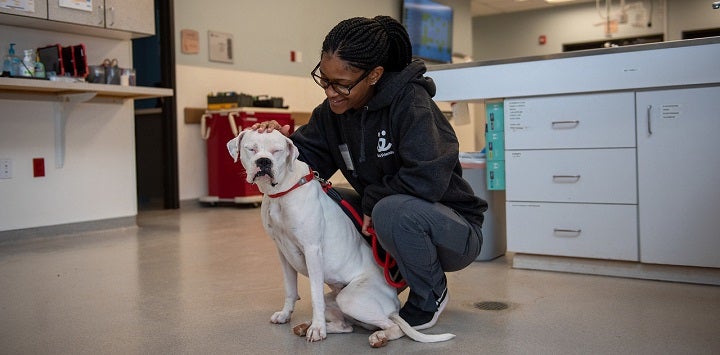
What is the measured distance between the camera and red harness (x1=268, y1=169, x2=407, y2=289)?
1753 millimetres

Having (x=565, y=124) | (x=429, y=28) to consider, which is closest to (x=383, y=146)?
(x=565, y=124)

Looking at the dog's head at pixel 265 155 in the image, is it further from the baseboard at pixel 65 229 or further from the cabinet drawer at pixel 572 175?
the baseboard at pixel 65 229

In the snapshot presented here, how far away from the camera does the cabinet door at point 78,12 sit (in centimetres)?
381

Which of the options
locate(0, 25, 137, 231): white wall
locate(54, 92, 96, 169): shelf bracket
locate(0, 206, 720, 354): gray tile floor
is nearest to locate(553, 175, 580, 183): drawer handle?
locate(0, 206, 720, 354): gray tile floor

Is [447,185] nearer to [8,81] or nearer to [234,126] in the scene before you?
[8,81]

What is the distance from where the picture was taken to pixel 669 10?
9.18 meters

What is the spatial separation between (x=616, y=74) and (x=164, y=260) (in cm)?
214

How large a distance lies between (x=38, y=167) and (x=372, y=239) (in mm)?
3014

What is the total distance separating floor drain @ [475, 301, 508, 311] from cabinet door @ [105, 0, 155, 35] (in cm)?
311

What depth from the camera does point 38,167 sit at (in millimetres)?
4086

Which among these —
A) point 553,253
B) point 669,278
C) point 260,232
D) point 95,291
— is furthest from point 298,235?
point 260,232

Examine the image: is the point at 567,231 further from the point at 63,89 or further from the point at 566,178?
the point at 63,89

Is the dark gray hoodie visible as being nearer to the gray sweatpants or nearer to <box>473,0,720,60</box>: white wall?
the gray sweatpants

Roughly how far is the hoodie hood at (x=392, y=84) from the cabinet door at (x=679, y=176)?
109cm
